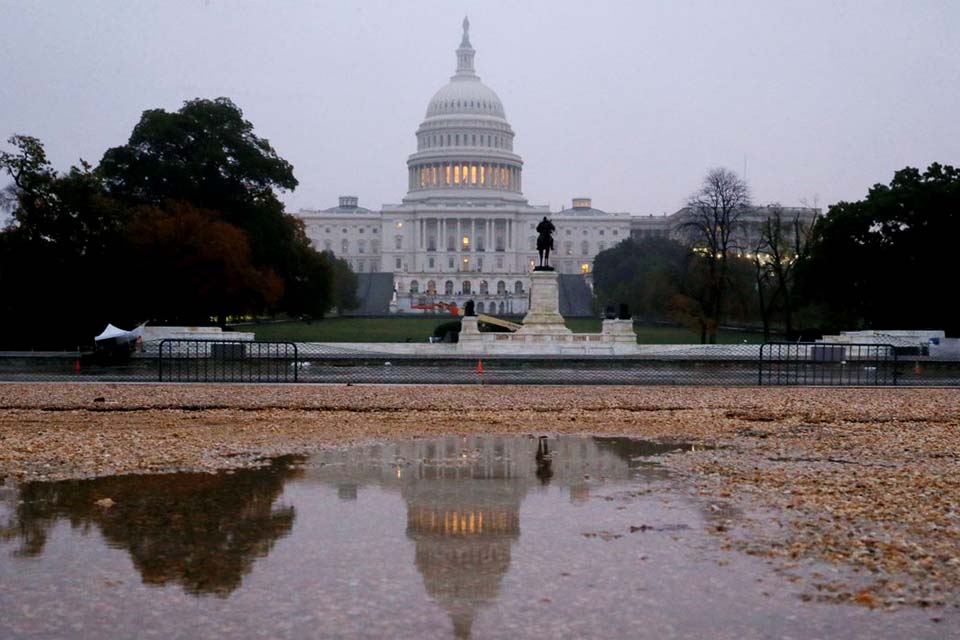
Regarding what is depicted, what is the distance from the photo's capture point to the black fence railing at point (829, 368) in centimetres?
2895

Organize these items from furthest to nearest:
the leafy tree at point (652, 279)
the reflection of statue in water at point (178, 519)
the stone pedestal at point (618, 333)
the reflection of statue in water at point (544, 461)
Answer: the leafy tree at point (652, 279) < the stone pedestal at point (618, 333) < the reflection of statue in water at point (544, 461) < the reflection of statue in water at point (178, 519)

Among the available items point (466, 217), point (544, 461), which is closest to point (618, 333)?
point (544, 461)

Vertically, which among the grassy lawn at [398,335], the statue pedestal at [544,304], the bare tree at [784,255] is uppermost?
the bare tree at [784,255]

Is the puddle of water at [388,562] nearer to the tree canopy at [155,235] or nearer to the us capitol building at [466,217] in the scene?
the tree canopy at [155,235]

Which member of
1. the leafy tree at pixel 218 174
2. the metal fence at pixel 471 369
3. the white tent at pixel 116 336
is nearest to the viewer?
A: the metal fence at pixel 471 369

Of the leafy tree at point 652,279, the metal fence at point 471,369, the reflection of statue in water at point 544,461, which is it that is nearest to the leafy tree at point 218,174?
the metal fence at point 471,369

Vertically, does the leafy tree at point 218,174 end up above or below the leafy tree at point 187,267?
above

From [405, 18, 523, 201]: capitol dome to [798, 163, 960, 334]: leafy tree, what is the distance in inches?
4089

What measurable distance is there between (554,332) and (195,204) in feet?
65.1

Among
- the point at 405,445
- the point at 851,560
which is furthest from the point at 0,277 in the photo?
the point at 851,560

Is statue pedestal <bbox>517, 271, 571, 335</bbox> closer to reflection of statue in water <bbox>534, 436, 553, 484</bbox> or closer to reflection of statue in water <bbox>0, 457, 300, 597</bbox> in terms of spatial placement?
reflection of statue in water <bbox>534, 436, 553, 484</bbox>

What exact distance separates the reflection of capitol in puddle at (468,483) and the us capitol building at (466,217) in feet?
420

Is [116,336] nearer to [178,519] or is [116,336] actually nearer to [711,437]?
[711,437]

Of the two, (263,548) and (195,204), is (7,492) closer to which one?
(263,548)
